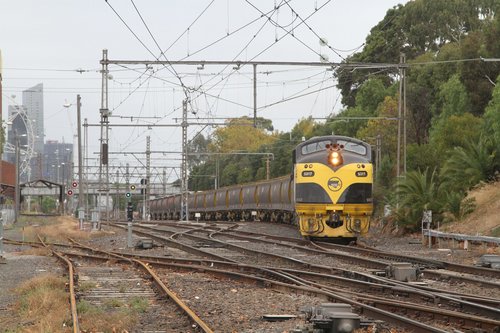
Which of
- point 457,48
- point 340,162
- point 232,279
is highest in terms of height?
point 457,48

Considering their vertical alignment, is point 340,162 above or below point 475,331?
above

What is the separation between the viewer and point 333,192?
25.1m

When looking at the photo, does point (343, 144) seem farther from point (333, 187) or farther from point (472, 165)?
point (472, 165)

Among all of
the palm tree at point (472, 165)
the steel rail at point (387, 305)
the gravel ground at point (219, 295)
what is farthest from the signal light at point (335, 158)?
the steel rail at point (387, 305)

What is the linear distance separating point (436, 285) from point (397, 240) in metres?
15.3

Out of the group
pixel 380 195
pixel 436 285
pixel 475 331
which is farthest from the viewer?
pixel 380 195

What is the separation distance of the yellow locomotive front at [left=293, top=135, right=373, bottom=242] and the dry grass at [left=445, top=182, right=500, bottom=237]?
4.36m

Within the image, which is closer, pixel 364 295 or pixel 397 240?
pixel 364 295

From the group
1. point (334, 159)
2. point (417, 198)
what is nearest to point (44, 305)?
point (334, 159)

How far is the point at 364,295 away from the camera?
1235 cm

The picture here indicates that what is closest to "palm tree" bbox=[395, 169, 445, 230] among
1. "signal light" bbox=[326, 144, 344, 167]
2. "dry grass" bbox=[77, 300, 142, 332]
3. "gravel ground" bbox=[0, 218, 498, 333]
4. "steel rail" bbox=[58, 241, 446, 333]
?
"signal light" bbox=[326, 144, 344, 167]

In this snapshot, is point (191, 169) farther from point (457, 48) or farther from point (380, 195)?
point (380, 195)

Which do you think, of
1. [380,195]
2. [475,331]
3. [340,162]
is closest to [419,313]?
[475,331]

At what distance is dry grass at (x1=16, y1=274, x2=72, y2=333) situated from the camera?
9.82 metres
